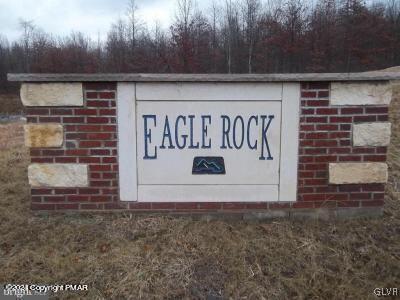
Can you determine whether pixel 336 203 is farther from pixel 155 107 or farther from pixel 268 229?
pixel 155 107

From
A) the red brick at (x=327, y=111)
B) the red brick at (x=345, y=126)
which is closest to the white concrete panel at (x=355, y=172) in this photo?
the red brick at (x=345, y=126)

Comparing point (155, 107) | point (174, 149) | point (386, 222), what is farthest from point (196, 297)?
point (386, 222)

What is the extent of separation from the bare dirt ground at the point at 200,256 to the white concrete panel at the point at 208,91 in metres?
1.16

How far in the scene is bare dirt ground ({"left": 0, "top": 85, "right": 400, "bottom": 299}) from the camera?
2.70m

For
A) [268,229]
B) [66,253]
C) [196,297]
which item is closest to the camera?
[196,297]

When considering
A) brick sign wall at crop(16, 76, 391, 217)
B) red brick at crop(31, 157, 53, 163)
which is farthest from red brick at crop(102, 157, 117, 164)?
red brick at crop(31, 157, 53, 163)

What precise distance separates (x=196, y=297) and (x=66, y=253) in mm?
1150

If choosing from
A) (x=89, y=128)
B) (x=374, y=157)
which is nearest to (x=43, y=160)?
(x=89, y=128)

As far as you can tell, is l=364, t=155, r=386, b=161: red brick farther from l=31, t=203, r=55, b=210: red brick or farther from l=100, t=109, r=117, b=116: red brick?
l=31, t=203, r=55, b=210: red brick

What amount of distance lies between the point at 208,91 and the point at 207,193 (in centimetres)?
96

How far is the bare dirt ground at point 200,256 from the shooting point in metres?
2.70

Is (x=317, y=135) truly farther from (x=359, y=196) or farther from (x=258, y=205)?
(x=258, y=205)

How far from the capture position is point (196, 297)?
263 centimetres

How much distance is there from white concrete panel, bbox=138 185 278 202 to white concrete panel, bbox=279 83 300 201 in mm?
113
